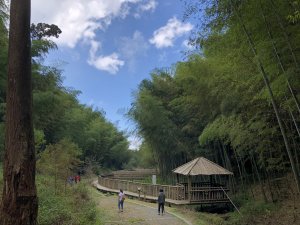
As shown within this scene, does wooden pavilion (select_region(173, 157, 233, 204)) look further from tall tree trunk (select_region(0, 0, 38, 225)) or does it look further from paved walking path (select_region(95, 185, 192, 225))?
tall tree trunk (select_region(0, 0, 38, 225))

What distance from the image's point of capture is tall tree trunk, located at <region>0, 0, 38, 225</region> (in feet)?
16.6

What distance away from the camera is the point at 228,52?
896cm

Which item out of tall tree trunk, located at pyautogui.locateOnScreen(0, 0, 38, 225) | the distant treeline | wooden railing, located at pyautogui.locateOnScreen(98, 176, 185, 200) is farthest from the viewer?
wooden railing, located at pyautogui.locateOnScreen(98, 176, 185, 200)

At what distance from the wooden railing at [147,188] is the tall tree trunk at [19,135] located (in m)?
11.3

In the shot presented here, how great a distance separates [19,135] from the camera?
16.9 ft

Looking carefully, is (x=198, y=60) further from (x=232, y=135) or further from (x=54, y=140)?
(x=54, y=140)

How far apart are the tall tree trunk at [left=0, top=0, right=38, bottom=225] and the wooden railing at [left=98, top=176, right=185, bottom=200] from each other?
11260mm

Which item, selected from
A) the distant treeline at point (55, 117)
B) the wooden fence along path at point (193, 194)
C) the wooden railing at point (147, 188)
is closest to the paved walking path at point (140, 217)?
the wooden fence along path at point (193, 194)

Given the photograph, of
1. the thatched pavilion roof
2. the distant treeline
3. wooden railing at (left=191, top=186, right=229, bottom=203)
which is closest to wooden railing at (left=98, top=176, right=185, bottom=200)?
wooden railing at (left=191, top=186, right=229, bottom=203)

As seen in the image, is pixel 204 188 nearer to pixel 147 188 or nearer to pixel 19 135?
pixel 147 188

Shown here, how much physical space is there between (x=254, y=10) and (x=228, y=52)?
182cm

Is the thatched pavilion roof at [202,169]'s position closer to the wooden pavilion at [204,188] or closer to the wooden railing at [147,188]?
the wooden pavilion at [204,188]

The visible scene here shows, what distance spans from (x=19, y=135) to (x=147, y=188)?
14500 mm

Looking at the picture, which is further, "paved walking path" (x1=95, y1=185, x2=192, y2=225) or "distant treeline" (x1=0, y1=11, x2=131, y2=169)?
"distant treeline" (x1=0, y1=11, x2=131, y2=169)
